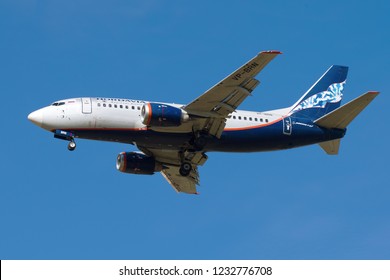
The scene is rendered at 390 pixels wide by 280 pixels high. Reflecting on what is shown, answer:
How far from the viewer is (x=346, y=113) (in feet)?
215

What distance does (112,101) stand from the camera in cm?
6400

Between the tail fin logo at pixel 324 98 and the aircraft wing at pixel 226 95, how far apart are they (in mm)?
7319

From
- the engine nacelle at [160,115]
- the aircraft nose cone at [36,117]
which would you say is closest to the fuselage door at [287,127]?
the engine nacelle at [160,115]

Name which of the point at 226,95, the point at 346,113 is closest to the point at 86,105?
the point at 226,95

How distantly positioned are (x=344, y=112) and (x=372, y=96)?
3.34 meters

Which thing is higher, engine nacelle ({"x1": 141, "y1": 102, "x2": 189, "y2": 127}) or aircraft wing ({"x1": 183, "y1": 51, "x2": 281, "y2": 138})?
aircraft wing ({"x1": 183, "y1": 51, "x2": 281, "y2": 138})

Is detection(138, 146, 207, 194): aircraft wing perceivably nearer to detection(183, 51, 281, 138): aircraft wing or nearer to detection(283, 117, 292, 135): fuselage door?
detection(183, 51, 281, 138): aircraft wing

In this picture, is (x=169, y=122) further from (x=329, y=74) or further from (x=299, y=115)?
(x=329, y=74)

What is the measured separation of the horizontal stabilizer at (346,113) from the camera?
6321cm

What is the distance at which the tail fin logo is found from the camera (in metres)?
69.6

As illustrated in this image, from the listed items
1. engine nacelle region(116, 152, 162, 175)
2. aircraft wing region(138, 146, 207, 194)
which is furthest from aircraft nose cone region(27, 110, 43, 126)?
aircraft wing region(138, 146, 207, 194)

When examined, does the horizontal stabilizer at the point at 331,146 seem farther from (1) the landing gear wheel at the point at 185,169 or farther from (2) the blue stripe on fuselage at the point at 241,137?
(1) the landing gear wheel at the point at 185,169

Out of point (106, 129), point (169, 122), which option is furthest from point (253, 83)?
point (106, 129)

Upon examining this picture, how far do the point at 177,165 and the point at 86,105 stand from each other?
10401 mm
